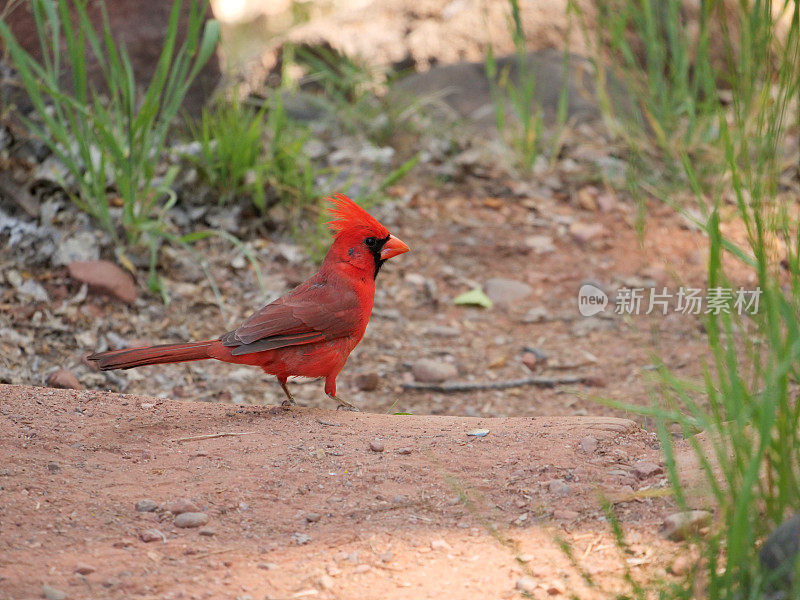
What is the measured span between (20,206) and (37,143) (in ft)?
1.50

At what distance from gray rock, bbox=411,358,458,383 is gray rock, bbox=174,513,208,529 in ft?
7.14

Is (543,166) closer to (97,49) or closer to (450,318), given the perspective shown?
(450,318)

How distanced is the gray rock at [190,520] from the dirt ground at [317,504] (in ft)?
0.07

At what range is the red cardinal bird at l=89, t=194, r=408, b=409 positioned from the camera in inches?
115

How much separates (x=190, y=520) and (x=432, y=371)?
2221mm

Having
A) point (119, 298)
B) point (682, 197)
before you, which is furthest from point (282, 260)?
point (682, 197)

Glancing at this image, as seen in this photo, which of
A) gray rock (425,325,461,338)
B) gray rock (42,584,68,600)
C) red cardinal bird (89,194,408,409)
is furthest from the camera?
gray rock (425,325,461,338)

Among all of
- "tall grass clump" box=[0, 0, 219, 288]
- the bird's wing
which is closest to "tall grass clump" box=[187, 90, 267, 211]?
"tall grass clump" box=[0, 0, 219, 288]

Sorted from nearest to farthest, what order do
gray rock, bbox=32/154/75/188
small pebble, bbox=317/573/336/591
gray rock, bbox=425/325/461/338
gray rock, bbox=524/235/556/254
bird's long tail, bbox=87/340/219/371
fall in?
small pebble, bbox=317/573/336/591
bird's long tail, bbox=87/340/219/371
gray rock, bbox=32/154/75/188
gray rock, bbox=425/325/461/338
gray rock, bbox=524/235/556/254

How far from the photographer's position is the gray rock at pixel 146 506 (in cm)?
213

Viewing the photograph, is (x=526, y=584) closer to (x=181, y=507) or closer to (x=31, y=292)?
(x=181, y=507)

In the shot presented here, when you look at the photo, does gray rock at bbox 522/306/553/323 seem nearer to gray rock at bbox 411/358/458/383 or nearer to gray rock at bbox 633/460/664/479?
gray rock at bbox 411/358/458/383

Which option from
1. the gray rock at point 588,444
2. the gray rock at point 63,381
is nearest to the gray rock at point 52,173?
the gray rock at point 63,381

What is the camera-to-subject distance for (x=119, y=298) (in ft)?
13.6
